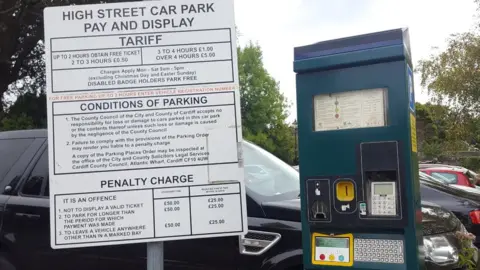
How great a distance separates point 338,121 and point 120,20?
1.24 meters

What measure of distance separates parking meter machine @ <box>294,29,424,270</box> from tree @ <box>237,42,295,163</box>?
Answer: 38.7 metres

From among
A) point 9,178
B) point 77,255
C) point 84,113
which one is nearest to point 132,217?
point 84,113

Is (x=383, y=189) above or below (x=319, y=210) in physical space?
above

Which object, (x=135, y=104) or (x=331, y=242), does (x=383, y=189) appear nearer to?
(x=331, y=242)

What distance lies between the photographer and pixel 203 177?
2594 millimetres

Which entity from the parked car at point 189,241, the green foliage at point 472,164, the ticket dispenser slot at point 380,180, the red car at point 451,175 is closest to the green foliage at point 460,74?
the red car at point 451,175

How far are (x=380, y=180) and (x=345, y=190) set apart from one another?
0.19 metres

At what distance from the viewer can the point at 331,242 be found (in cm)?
289

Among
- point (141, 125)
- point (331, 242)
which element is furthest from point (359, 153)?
point (141, 125)

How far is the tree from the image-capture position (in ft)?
142

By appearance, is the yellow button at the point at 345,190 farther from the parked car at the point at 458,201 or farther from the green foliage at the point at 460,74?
the green foliage at the point at 460,74

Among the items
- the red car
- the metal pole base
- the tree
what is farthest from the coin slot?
the tree

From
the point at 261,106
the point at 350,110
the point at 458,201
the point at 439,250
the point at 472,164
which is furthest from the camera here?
the point at 261,106

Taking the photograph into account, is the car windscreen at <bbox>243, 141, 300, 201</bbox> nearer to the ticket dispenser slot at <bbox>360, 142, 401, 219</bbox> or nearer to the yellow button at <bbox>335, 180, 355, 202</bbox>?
the yellow button at <bbox>335, 180, 355, 202</bbox>
